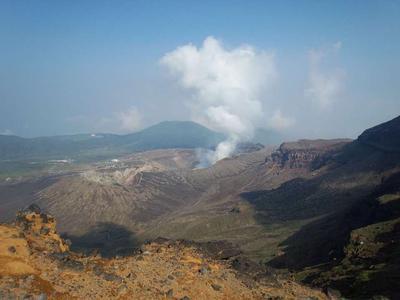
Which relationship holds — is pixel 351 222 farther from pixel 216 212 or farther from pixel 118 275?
pixel 216 212

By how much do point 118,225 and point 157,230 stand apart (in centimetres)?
3725

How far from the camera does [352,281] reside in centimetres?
4881

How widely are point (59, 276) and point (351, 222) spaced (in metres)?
85.0

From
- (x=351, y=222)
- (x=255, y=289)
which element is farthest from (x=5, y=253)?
(x=351, y=222)

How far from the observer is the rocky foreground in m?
23.3

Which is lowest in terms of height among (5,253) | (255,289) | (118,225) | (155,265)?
(118,225)

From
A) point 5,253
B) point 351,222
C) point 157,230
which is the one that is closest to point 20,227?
point 5,253

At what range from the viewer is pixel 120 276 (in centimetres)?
2628

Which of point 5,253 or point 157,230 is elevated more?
point 5,253

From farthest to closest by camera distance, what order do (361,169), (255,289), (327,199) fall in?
1. (361,169)
2. (327,199)
3. (255,289)

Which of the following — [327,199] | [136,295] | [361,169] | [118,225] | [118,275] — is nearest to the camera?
[136,295]

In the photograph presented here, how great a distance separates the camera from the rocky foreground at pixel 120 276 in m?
23.3

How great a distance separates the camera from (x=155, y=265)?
2908 cm

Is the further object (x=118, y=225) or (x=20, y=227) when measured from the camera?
(x=118, y=225)
